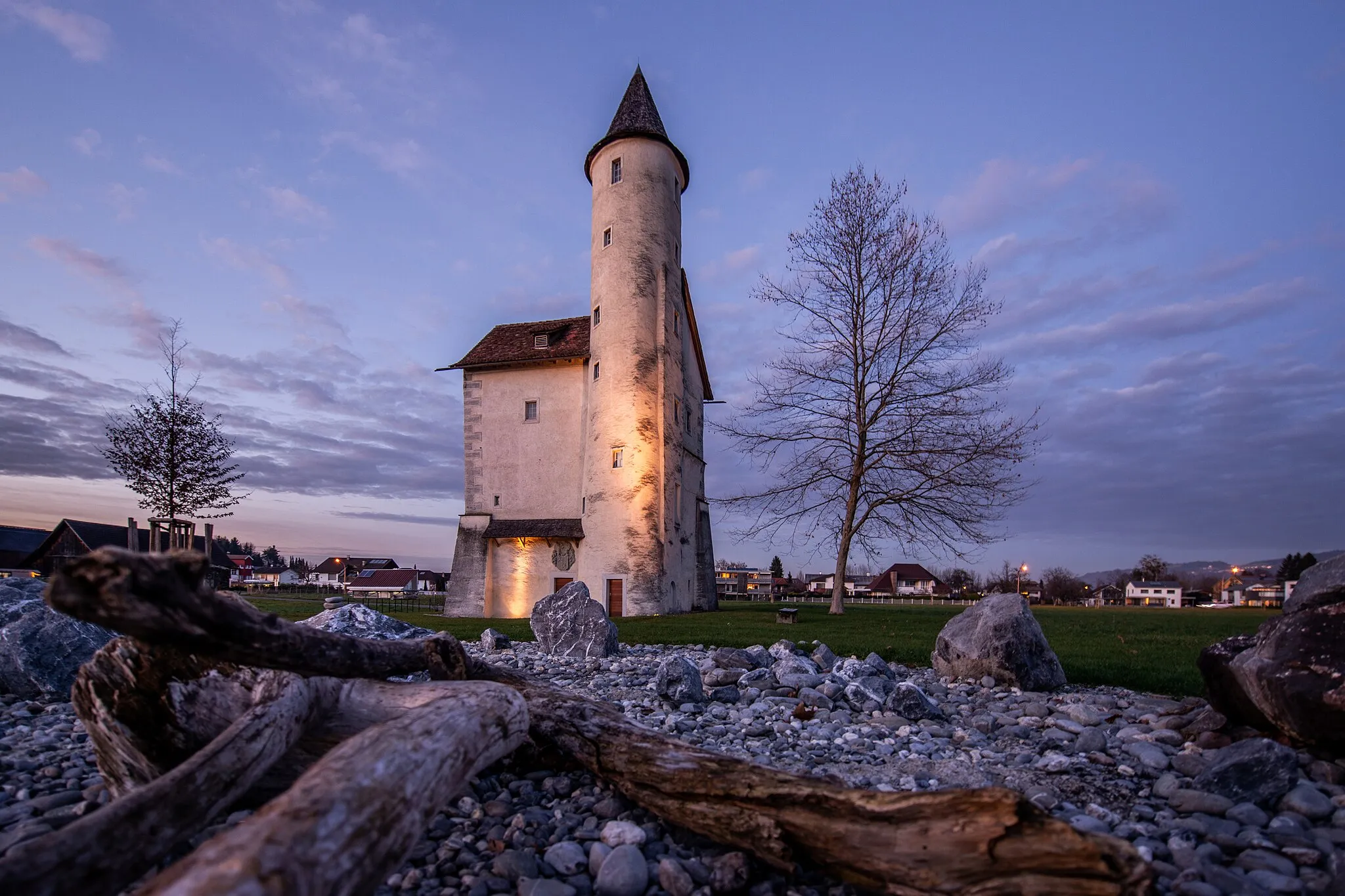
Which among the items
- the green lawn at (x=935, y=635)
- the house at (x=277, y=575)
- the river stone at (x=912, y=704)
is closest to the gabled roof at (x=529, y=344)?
the green lawn at (x=935, y=635)

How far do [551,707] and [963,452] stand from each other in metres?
18.7

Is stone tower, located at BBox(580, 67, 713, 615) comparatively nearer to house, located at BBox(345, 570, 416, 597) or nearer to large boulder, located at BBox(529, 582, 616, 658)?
large boulder, located at BBox(529, 582, 616, 658)

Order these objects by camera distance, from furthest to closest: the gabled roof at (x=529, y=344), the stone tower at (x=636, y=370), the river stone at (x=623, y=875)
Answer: the gabled roof at (x=529, y=344) → the stone tower at (x=636, y=370) → the river stone at (x=623, y=875)

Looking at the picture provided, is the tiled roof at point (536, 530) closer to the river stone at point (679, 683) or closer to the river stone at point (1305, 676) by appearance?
the river stone at point (679, 683)

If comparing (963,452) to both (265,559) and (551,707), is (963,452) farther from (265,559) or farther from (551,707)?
(265,559)

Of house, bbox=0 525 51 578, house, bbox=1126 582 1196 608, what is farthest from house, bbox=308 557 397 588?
house, bbox=1126 582 1196 608

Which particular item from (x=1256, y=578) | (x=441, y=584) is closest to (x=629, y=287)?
(x=441, y=584)

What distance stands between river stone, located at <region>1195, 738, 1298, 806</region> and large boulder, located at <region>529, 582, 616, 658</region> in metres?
7.09

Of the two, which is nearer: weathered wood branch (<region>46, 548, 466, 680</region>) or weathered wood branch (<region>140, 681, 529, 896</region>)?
weathered wood branch (<region>140, 681, 529, 896</region>)

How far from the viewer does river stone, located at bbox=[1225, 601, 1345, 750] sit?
3881 mm

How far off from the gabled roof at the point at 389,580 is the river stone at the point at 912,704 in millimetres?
76714

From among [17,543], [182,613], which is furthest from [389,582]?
[182,613]

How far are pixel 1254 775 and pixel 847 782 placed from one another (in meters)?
2.26

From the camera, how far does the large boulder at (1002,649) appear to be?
23.6 feet
